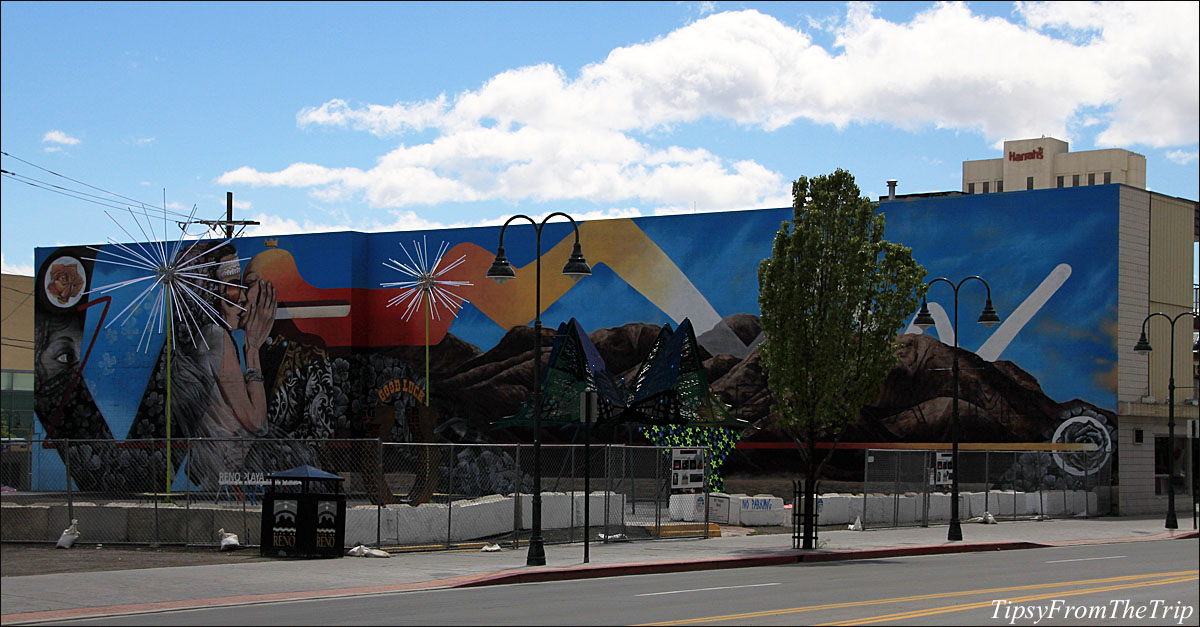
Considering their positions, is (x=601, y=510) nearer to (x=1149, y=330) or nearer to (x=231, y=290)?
(x=1149, y=330)

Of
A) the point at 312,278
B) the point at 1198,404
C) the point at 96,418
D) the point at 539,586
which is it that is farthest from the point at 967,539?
the point at 96,418

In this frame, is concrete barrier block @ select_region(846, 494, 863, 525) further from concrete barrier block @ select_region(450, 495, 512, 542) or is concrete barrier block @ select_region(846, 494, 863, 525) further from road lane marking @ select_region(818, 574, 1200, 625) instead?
road lane marking @ select_region(818, 574, 1200, 625)

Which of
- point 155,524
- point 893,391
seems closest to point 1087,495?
point 893,391

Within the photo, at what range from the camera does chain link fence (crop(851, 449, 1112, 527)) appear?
145 feet

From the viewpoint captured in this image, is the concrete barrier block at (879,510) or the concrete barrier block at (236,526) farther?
the concrete barrier block at (879,510)

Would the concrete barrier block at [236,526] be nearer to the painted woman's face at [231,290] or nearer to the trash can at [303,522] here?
the trash can at [303,522]

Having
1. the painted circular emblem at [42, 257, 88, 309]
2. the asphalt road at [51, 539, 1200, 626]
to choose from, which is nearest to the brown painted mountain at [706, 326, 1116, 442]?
the asphalt road at [51, 539, 1200, 626]

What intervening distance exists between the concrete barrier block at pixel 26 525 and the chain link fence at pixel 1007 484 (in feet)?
83.0

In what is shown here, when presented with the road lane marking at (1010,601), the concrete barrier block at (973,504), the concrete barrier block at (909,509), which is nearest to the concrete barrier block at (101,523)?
the road lane marking at (1010,601)

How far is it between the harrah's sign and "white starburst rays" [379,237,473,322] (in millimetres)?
84491

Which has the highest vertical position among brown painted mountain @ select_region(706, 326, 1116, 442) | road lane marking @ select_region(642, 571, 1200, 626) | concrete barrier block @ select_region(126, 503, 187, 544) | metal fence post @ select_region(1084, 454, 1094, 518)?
brown painted mountain @ select_region(706, 326, 1116, 442)

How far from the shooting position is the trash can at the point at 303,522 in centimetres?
2544

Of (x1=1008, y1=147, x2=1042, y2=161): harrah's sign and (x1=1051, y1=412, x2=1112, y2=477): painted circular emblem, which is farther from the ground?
(x1=1008, y1=147, x2=1042, y2=161): harrah's sign

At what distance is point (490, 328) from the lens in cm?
6238
